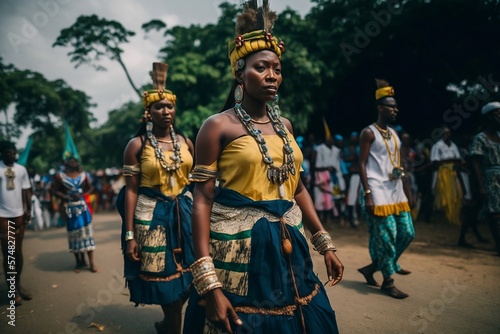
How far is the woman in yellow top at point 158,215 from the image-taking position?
127 inches

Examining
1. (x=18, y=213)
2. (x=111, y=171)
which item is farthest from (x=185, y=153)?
(x=111, y=171)

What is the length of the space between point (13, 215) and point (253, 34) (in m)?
5.15

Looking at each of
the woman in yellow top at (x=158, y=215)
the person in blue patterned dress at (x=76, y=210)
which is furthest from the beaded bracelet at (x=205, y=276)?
the person in blue patterned dress at (x=76, y=210)

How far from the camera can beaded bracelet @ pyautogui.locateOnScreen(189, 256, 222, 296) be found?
5.45 ft

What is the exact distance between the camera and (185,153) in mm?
3756

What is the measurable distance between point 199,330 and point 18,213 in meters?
4.82

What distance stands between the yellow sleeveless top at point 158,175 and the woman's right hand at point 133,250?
565 mm

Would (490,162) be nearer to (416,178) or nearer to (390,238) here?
(390,238)

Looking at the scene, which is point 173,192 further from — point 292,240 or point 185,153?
point 292,240

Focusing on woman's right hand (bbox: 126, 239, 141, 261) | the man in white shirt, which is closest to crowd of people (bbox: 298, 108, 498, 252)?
woman's right hand (bbox: 126, 239, 141, 261)

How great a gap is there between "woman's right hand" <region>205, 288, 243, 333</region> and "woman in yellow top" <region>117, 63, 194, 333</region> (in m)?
1.65

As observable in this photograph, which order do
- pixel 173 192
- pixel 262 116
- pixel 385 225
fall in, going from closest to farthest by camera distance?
1. pixel 262 116
2. pixel 173 192
3. pixel 385 225

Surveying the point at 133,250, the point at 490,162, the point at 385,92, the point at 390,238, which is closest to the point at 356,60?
the point at 490,162

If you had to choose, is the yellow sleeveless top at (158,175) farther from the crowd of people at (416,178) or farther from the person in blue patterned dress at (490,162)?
the crowd of people at (416,178)
